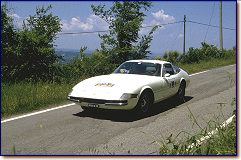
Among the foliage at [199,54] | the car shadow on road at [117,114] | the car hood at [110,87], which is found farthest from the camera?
the foliage at [199,54]

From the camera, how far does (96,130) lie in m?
5.27

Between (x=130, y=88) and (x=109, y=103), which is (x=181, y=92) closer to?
(x=130, y=88)

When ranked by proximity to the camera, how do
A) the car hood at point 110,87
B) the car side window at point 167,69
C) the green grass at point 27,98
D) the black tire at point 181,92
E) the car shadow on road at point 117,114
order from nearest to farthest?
the car hood at point 110,87, the car shadow on road at point 117,114, the green grass at point 27,98, the car side window at point 167,69, the black tire at point 181,92

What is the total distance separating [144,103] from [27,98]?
3.12 meters

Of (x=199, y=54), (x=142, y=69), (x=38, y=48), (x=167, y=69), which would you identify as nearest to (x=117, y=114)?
(x=142, y=69)

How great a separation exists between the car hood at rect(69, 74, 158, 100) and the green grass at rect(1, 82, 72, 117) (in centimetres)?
146

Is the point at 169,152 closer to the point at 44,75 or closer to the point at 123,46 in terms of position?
the point at 44,75

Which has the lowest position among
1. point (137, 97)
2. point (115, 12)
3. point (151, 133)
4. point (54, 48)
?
point (151, 133)

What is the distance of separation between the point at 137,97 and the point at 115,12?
8.59 m

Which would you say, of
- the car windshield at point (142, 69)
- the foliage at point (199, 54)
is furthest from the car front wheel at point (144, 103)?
the foliage at point (199, 54)

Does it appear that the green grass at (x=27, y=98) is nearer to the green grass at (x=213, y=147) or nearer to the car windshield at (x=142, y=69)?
the car windshield at (x=142, y=69)

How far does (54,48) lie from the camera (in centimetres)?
1088

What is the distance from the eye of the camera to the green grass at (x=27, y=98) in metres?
6.55

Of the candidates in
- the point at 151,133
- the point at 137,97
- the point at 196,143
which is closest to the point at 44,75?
the point at 137,97
